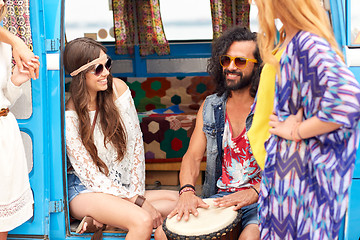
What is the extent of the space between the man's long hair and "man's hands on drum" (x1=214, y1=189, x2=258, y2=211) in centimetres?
65

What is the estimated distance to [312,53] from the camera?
1661 mm

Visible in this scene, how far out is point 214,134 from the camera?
2949mm

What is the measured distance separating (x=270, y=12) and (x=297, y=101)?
1.20 ft

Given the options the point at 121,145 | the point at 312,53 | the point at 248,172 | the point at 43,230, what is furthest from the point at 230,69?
the point at 43,230

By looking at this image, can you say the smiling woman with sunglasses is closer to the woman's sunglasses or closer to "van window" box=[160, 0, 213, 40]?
the woman's sunglasses

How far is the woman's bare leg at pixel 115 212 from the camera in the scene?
279cm

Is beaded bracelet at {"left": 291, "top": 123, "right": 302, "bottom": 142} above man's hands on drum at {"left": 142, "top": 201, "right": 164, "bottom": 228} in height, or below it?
above

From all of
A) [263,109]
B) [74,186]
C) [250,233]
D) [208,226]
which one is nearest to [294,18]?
[263,109]

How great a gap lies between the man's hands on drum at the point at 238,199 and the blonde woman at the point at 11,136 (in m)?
1.17

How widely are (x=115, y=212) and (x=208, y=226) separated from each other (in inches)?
29.5

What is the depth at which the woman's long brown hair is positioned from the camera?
9.79 feet

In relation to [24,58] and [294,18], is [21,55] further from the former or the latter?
[294,18]

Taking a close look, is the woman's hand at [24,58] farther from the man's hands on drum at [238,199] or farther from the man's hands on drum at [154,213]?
the man's hands on drum at [238,199]

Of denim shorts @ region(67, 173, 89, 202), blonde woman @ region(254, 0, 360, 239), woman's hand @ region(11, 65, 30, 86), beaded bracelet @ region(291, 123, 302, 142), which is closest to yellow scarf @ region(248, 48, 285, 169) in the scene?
blonde woman @ region(254, 0, 360, 239)
